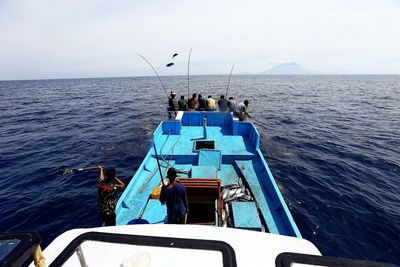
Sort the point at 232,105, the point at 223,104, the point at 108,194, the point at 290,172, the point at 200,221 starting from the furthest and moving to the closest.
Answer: the point at 223,104 < the point at 232,105 < the point at 290,172 < the point at 200,221 < the point at 108,194

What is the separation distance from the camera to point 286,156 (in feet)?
50.6

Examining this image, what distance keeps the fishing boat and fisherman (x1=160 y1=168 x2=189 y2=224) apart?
45cm

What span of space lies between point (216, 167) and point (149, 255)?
7515 millimetres

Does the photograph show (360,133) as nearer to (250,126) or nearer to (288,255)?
(250,126)

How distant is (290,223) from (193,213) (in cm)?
305

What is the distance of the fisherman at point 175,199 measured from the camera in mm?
5203

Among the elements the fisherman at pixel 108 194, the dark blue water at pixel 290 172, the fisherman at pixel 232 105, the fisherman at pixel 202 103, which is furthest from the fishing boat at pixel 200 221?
the dark blue water at pixel 290 172

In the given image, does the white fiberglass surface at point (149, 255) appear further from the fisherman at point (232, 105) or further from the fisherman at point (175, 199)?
the fisherman at point (232, 105)

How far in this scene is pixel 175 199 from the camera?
529cm

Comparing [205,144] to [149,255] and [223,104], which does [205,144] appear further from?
[149,255]

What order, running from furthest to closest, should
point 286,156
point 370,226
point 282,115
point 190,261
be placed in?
1. point 282,115
2. point 286,156
3. point 370,226
4. point 190,261

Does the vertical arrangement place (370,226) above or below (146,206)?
below

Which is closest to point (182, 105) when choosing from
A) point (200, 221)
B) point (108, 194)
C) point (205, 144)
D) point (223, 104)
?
point (223, 104)

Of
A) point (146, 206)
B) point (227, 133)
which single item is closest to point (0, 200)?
point (146, 206)
